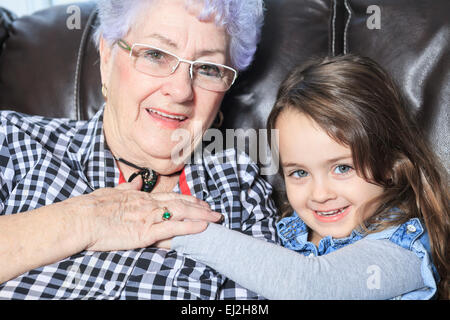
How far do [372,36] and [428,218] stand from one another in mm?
655

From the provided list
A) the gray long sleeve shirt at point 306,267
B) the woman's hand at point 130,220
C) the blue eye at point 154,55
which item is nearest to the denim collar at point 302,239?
the gray long sleeve shirt at point 306,267

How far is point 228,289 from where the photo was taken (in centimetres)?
122

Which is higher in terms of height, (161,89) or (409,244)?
(161,89)

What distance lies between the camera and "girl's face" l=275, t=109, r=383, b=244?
4.12ft

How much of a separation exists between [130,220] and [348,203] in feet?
1.98

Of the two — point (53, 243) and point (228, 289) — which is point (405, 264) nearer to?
point (228, 289)

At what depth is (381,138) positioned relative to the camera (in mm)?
1292

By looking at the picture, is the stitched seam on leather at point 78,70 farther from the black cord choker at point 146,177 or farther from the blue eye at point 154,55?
the blue eye at point 154,55

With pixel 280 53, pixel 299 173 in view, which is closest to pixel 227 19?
pixel 280 53

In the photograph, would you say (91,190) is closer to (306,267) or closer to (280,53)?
(306,267)

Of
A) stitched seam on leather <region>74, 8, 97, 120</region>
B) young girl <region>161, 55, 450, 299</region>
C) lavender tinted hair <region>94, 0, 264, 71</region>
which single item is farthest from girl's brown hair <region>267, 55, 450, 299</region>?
stitched seam on leather <region>74, 8, 97, 120</region>

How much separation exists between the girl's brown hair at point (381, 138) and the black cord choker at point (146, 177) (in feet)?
1.44

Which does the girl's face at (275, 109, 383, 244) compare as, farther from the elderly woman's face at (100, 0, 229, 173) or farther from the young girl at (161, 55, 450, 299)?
the elderly woman's face at (100, 0, 229, 173)
